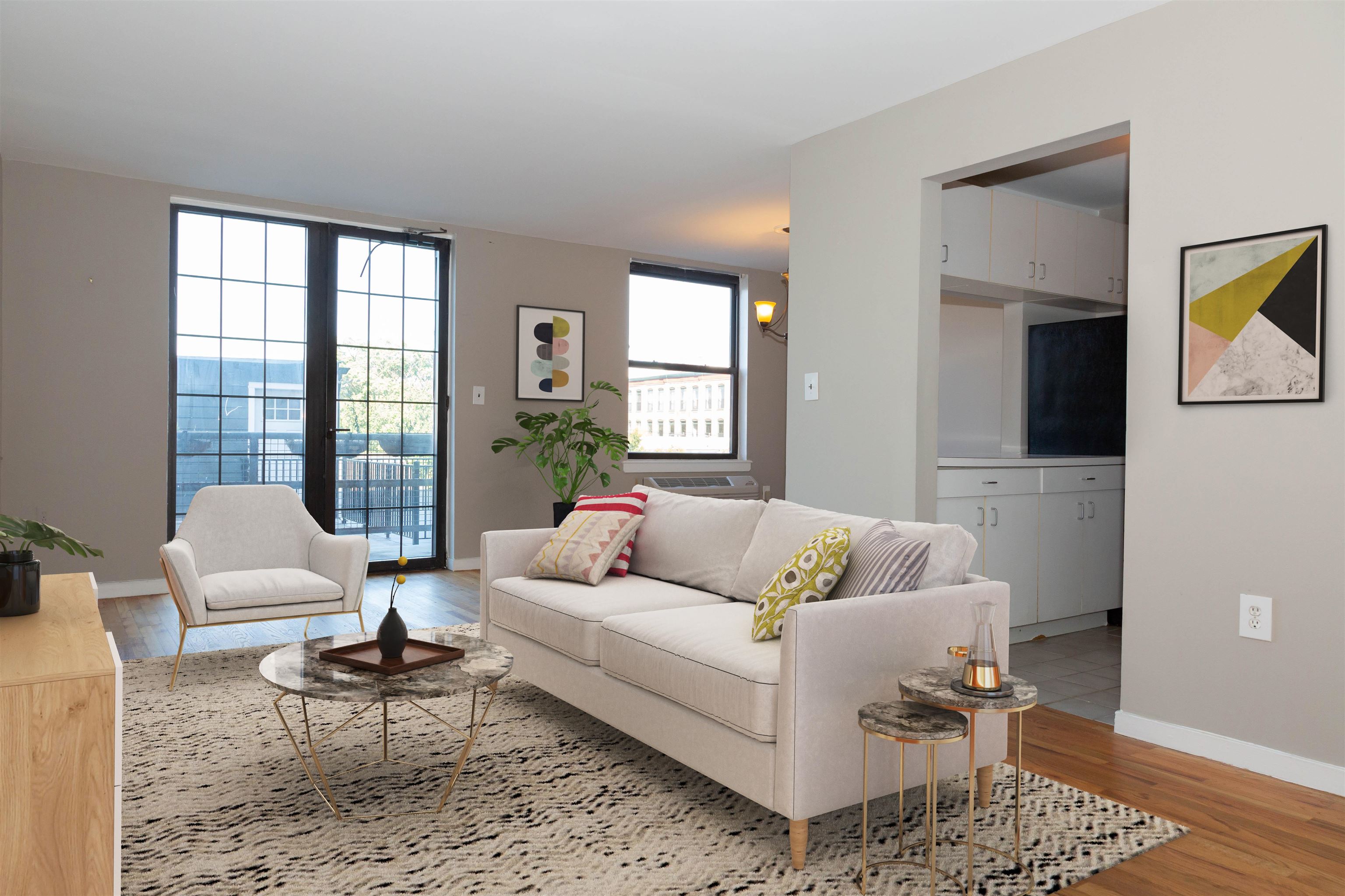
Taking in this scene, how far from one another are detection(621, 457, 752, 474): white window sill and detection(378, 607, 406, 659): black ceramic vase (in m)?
4.76

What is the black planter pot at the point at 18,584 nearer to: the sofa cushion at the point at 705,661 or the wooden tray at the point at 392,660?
the wooden tray at the point at 392,660

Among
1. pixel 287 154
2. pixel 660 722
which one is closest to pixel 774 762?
pixel 660 722

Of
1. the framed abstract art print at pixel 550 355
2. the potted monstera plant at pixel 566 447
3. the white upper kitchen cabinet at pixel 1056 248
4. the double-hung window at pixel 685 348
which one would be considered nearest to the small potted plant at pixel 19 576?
the potted monstera plant at pixel 566 447

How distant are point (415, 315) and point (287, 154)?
174cm

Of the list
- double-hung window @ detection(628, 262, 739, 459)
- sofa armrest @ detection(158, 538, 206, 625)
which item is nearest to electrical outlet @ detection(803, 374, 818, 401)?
sofa armrest @ detection(158, 538, 206, 625)

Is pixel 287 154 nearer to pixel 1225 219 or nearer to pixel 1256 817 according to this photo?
pixel 1225 219

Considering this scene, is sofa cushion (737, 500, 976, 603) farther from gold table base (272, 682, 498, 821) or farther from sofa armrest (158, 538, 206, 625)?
sofa armrest (158, 538, 206, 625)

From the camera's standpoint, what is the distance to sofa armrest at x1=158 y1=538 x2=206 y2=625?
345 cm

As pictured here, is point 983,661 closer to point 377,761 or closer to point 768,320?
point 377,761

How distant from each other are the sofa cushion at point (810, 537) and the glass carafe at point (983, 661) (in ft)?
1.47

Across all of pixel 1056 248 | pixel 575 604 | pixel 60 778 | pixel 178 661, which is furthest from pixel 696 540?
pixel 1056 248

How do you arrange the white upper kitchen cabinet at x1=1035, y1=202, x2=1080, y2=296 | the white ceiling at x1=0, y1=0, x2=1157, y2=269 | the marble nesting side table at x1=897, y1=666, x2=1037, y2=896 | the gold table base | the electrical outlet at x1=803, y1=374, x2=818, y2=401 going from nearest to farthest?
the marble nesting side table at x1=897, y1=666, x2=1037, y2=896 < the gold table base < the white ceiling at x1=0, y1=0, x2=1157, y2=269 < the electrical outlet at x1=803, y1=374, x2=818, y2=401 < the white upper kitchen cabinet at x1=1035, y1=202, x2=1080, y2=296

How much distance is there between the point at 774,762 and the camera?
2111mm

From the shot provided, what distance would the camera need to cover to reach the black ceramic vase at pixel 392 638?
2400 mm
